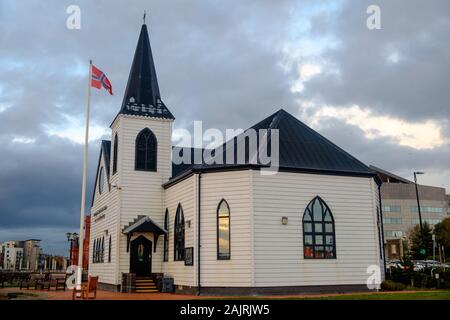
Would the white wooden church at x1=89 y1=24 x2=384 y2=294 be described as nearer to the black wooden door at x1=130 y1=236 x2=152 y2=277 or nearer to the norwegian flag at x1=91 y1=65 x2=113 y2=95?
the black wooden door at x1=130 y1=236 x2=152 y2=277

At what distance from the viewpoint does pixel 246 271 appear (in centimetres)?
2062

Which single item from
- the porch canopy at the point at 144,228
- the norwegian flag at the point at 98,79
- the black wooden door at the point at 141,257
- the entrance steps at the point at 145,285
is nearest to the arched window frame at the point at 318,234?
the porch canopy at the point at 144,228

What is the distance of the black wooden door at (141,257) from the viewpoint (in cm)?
2616

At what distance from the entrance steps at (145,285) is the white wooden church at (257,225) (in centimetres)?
5

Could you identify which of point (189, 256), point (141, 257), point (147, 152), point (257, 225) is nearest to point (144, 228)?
point (141, 257)

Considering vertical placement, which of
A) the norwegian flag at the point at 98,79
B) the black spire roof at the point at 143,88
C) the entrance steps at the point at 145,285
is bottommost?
the entrance steps at the point at 145,285

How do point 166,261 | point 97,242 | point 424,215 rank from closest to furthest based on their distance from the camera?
point 166,261, point 97,242, point 424,215

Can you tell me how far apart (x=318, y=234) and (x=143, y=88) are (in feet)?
45.8

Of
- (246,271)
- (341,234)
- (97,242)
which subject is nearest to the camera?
(246,271)

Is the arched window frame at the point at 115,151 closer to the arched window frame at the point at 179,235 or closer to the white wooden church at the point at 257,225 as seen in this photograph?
the white wooden church at the point at 257,225

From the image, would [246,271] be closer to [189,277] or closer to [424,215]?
[189,277]

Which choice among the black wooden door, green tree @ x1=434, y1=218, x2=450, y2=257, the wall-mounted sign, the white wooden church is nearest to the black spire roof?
the white wooden church
